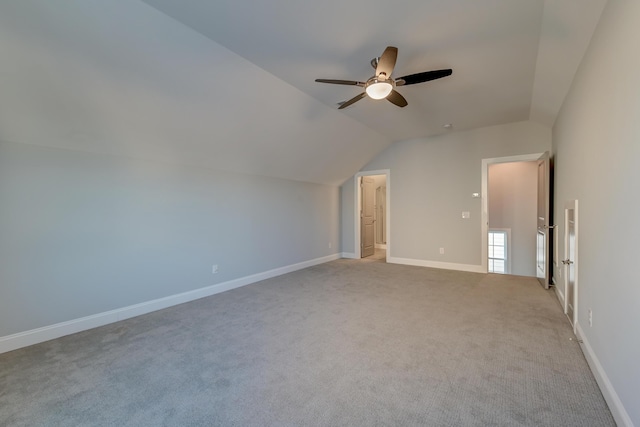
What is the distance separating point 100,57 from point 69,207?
5.05 ft

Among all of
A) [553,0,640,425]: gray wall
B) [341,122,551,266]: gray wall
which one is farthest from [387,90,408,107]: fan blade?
[341,122,551,266]: gray wall

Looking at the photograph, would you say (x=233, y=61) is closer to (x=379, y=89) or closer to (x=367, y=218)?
(x=379, y=89)

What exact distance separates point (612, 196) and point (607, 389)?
1.21 metres

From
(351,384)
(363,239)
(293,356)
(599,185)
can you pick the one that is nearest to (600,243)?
(599,185)

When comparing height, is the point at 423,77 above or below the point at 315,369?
above

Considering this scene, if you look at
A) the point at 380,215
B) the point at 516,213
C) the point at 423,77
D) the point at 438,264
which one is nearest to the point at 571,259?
the point at 423,77

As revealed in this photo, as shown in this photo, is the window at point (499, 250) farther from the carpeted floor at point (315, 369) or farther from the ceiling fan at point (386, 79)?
the ceiling fan at point (386, 79)

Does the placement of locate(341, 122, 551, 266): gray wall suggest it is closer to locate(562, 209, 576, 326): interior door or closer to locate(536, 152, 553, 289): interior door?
locate(536, 152, 553, 289): interior door

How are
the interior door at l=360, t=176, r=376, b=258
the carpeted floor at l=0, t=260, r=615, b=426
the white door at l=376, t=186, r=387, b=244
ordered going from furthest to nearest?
the white door at l=376, t=186, r=387, b=244 < the interior door at l=360, t=176, r=376, b=258 < the carpeted floor at l=0, t=260, r=615, b=426

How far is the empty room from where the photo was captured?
5.77 feet

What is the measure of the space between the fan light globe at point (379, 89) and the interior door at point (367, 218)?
174 inches

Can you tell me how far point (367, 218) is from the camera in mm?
7457

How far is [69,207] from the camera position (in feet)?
Result: 9.41

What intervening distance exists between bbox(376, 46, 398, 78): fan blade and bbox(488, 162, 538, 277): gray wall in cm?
485
